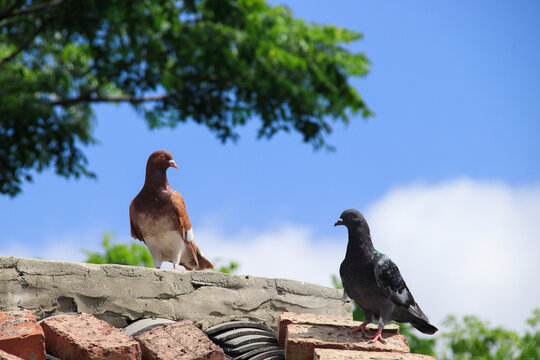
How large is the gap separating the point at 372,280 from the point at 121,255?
8.38 m

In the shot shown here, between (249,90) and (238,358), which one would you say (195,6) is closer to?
(249,90)

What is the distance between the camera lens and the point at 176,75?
13.6m

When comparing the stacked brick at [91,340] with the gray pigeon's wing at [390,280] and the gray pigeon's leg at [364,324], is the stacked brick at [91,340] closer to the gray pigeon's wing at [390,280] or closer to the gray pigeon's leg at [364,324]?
the gray pigeon's leg at [364,324]

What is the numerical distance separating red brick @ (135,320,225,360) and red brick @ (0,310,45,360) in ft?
1.96

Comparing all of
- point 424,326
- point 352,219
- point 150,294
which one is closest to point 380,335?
point 424,326

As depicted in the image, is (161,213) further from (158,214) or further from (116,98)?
(116,98)

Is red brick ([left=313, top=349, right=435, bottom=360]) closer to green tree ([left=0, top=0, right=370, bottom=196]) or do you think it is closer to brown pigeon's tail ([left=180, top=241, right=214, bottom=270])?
brown pigeon's tail ([left=180, top=241, right=214, bottom=270])

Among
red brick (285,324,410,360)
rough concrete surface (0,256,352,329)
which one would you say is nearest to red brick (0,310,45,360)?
rough concrete surface (0,256,352,329)

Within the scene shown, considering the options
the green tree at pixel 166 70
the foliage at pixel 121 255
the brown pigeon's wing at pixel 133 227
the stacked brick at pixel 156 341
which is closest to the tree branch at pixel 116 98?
the green tree at pixel 166 70

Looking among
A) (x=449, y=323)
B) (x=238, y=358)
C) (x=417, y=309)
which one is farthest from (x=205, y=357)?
(x=449, y=323)

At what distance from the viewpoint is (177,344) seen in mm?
4035

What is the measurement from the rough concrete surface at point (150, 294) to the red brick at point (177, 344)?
1.57 feet

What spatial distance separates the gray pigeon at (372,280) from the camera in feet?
13.2

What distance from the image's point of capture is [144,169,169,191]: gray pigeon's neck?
5.27 m
